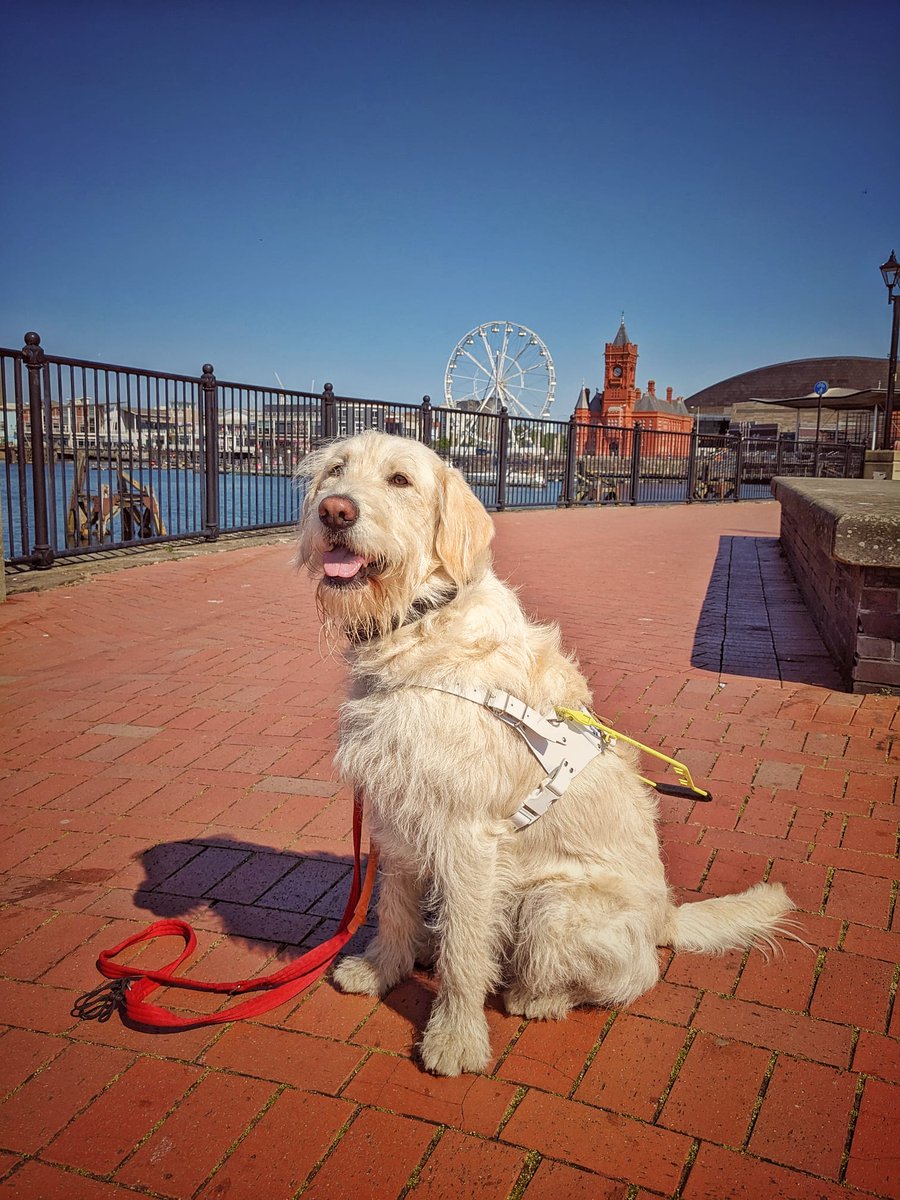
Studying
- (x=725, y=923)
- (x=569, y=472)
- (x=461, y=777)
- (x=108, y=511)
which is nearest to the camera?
(x=461, y=777)

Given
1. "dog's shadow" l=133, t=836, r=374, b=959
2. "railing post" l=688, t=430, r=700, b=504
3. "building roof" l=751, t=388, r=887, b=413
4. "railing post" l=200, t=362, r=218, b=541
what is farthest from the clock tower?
"dog's shadow" l=133, t=836, r=374, b=959

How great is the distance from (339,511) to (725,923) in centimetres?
172

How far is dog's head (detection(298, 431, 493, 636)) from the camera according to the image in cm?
210

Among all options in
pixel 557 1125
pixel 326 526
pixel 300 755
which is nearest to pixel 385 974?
pixel 557 1125

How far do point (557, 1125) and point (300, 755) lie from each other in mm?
2354

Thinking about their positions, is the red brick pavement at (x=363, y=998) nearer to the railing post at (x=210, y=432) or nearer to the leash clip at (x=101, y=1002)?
the leash clip at (x=101, y=1002)

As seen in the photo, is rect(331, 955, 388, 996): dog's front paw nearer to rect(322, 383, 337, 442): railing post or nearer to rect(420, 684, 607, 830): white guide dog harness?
rect(420, 684, 607, 830): white guide dog harness

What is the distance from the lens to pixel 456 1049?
2004 millimetres

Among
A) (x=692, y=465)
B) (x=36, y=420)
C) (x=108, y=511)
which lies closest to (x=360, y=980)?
(x=36, y=420)

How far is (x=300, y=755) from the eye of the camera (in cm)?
393

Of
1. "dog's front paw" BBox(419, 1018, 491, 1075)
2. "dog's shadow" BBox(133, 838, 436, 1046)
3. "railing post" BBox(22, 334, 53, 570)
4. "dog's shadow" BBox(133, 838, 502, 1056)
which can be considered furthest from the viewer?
"railing post" BBox(22, 334, 53, 570)

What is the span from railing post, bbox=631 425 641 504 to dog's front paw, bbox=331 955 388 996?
62.9ft

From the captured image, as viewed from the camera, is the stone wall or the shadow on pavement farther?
the shadow on pavement

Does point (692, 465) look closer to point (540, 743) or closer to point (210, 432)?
point (210, 432)
